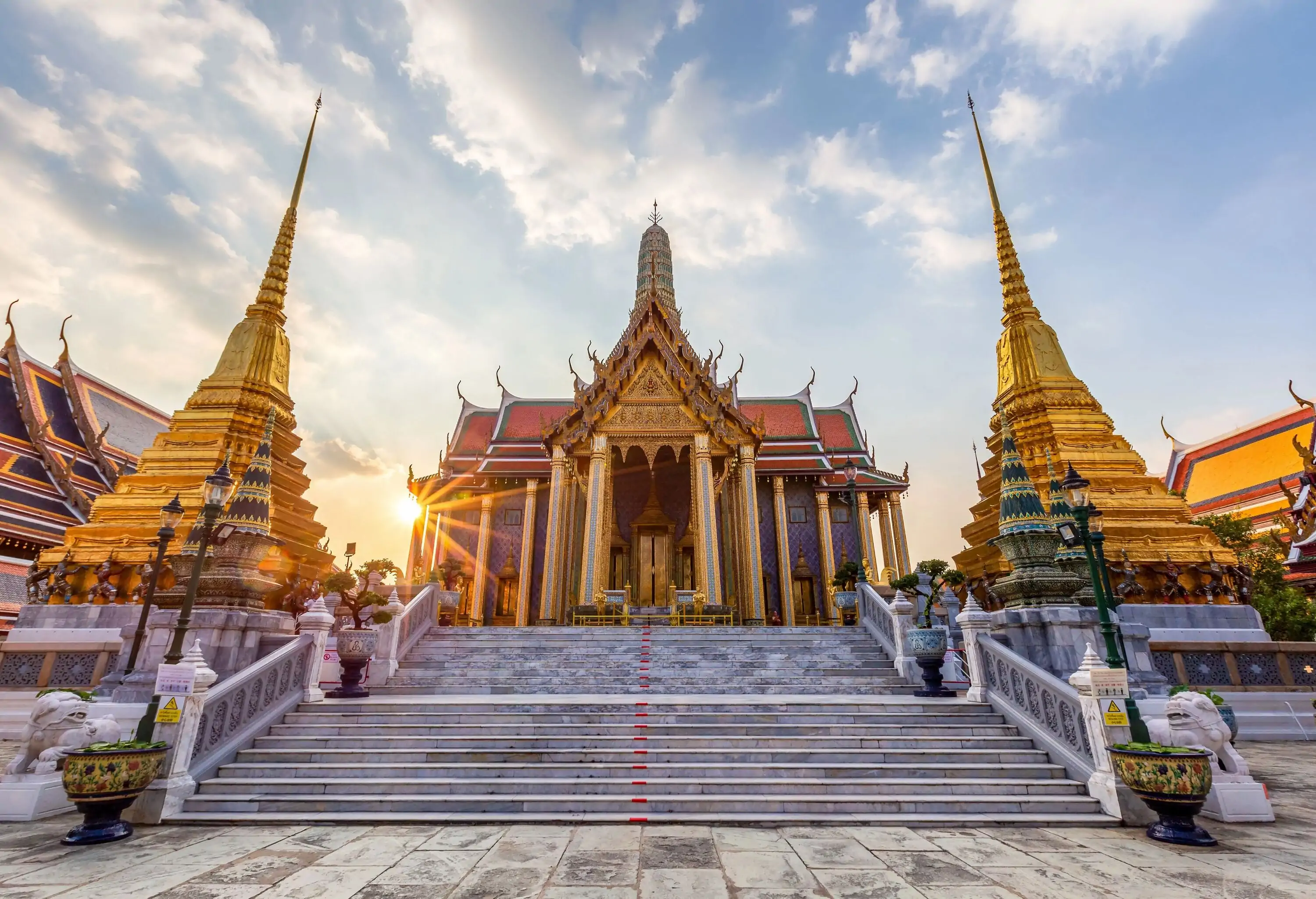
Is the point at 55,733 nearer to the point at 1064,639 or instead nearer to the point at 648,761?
the point at 648,761

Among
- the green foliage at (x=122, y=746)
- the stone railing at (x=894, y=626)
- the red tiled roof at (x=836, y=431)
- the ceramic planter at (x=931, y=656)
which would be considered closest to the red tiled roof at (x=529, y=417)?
the red tiled roof at (x=836, y=431)

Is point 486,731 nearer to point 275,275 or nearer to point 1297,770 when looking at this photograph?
point 1297,770

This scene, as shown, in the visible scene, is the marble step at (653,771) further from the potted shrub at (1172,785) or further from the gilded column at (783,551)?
the gilded column at (783,551)

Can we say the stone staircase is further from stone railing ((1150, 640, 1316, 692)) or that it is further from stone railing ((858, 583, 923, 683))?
stone railing ((1150, 640, 1316, 692))

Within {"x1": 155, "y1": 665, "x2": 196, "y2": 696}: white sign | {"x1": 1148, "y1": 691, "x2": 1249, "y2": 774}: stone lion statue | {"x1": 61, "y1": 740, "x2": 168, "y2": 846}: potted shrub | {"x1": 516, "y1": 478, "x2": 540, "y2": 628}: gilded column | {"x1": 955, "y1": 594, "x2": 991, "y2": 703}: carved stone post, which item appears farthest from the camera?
{"x1": 516, "y1": 478, "x2": 540, "y2": 628}: gilded column

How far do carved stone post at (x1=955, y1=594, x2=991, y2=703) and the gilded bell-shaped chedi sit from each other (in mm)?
12186

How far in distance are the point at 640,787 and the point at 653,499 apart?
516 inches

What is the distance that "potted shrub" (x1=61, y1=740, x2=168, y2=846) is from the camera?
450 centimetres

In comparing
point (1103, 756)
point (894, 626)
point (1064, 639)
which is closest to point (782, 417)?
point (894, 626)

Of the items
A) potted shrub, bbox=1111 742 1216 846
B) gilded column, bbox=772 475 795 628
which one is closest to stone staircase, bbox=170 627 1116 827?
potted shrub, bbox=1111 742 1216 846

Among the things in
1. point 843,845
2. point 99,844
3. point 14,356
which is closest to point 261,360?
point 14,356

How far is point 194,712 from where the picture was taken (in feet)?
18.9

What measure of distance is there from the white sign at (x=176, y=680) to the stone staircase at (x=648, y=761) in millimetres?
929

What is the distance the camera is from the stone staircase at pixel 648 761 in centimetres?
531
